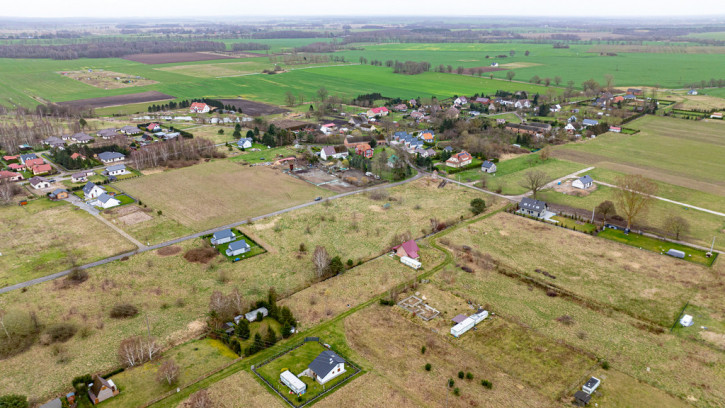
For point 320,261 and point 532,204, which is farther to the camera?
point 532,204

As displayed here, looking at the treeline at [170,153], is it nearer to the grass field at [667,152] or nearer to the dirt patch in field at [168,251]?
the dirt patch in field at [168,251]

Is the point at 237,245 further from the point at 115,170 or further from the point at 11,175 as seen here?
the point at 11,175

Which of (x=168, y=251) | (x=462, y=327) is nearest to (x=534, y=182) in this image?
(x=462, y=327)

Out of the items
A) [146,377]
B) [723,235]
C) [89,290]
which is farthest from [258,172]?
[723,235]

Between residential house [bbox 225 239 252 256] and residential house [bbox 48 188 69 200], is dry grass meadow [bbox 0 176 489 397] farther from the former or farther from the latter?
residential house [bbox 48 188 69 200]

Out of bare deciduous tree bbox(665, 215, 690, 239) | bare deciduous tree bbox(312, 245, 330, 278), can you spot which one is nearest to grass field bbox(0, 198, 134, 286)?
bare deciduous tree bbox(312, 245, 330, 278)

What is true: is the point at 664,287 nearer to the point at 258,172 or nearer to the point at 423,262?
the point at 423,262
